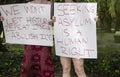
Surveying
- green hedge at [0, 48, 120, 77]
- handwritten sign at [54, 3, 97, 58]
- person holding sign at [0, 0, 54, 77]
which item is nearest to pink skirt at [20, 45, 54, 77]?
person holding sign at [0, 0, 54, 77]

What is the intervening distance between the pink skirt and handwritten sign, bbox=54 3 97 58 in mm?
223

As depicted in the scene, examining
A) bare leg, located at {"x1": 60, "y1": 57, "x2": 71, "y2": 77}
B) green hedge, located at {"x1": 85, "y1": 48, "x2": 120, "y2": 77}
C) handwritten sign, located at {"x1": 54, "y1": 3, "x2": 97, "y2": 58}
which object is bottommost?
green hedge, located at {"x1": 85, "y1": 48, "x2": 120, "y2": 77}

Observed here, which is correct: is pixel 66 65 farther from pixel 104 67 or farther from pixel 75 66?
pixel 104 67

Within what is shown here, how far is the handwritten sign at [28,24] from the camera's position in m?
5.62

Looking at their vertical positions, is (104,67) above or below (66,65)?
below

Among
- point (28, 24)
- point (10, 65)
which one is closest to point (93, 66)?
point (10, 65)

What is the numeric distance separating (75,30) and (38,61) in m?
0.80

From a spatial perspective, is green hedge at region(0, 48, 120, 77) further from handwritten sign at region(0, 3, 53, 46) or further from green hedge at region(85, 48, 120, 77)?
handwritten sign at region(0, 3, 53, 46)

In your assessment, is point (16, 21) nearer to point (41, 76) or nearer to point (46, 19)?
point (46, 19)

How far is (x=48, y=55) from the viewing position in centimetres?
559

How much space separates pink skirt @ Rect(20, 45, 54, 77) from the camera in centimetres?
557

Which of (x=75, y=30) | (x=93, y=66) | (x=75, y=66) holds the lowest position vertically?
(x=93, y=66)

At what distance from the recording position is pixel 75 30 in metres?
5.46

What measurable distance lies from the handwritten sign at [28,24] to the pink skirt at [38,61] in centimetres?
10
